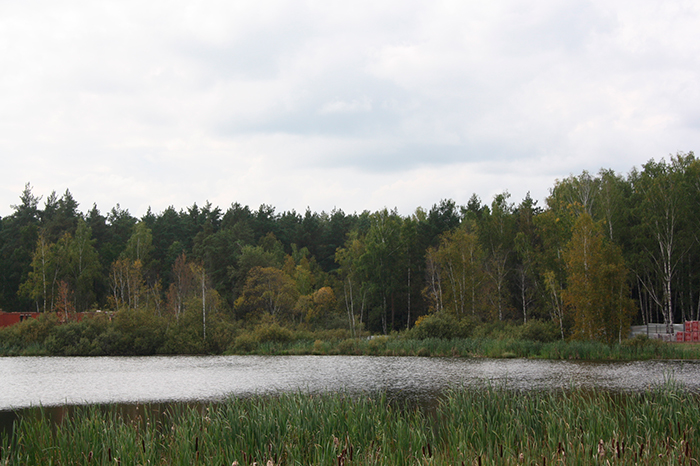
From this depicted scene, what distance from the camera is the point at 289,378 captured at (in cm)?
2664

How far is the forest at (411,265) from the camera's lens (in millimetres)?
46281

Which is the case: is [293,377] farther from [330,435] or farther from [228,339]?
[228,339]

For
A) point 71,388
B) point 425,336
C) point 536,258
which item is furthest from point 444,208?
point 71,388

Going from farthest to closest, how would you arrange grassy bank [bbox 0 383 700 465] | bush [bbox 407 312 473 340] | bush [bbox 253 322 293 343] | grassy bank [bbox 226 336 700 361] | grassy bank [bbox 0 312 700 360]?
bush [bbox 253 322 293 343], bush [bbox 407 312 473 340], grassy bank [bbox 0 312 700 360], grassy bank [bbox 226 336 700 361], grassy bank [bbox 0 383 700 465]

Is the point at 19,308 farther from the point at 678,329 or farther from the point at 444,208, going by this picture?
the point at 678,329

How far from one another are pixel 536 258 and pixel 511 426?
45.6 meters

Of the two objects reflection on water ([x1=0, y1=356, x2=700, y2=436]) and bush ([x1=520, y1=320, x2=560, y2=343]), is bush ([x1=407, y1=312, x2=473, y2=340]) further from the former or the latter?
reflection on water ([x1=0, y1=356, x2=700, y2=436])

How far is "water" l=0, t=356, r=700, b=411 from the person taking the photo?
2127cm

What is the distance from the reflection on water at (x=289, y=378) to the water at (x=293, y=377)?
0.04 metres

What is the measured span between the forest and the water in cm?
1264

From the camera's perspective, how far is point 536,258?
53.3 meters

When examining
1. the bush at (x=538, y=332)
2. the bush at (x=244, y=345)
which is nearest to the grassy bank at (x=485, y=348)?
the bush at (x=244, y=345)

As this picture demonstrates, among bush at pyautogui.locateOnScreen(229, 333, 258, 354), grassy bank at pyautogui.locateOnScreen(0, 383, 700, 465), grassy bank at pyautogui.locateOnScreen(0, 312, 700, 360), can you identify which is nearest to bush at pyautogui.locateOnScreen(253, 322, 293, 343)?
grassy bank at pyautogui.locateOnScreen(0, 312, 700, 360)

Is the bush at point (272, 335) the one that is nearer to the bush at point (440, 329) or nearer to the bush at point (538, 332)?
the bush at point (440, 329)
